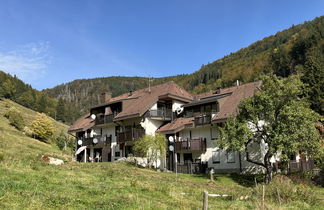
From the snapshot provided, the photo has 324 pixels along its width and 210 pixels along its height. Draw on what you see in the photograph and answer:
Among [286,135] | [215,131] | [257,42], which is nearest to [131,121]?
[215,131]

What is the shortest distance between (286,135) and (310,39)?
91.0 meters

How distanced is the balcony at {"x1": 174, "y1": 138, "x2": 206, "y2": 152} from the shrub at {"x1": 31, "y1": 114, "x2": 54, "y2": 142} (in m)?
45.8

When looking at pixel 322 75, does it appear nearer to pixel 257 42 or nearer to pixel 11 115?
pixel 11 115

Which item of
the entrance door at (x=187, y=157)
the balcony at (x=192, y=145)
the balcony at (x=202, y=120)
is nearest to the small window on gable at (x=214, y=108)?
the balcony at (x=202, y=120)

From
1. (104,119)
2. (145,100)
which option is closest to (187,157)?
(145,100)

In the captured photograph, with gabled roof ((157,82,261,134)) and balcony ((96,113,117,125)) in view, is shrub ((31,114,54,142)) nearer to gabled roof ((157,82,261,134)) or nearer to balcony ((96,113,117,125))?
balcony ((96,113,117,125))

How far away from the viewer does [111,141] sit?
39.6 metres

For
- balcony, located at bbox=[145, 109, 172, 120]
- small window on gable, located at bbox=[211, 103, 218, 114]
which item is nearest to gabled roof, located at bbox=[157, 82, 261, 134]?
small window on gable, located at bbox=[211, 103, 218, 114]

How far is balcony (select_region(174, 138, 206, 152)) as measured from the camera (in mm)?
31812

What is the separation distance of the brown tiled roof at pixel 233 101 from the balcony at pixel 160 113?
6.99 meters

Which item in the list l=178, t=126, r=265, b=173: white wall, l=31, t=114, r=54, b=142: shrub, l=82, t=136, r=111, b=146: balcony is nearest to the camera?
l=178, t=126, r=265, b=173: white wall

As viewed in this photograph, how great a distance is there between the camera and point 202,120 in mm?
32344

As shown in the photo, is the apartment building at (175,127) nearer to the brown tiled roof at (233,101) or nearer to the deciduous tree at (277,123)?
the brown tiled roof at (233,101)

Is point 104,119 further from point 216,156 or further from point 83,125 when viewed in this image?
point 216,156
